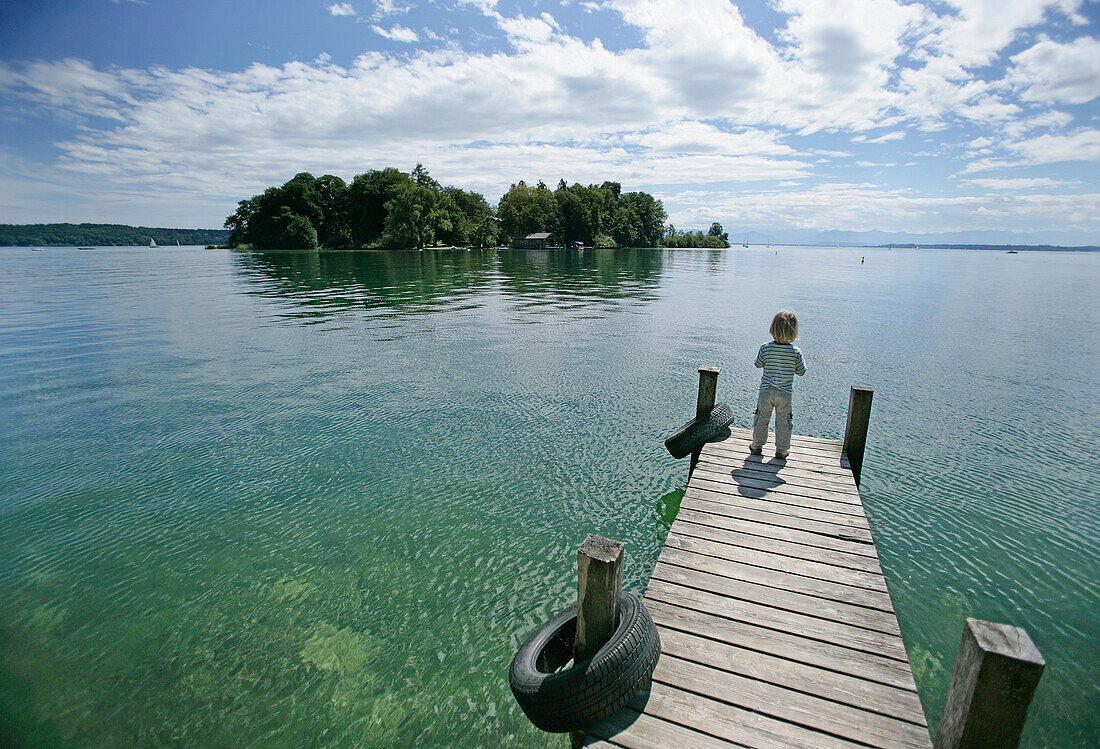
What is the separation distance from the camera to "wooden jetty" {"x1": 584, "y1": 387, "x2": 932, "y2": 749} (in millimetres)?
3344

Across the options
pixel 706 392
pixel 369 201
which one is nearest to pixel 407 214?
pixel 369 201

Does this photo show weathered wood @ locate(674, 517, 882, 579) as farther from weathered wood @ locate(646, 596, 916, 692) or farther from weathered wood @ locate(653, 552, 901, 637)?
weathered wood @ locate(646, 596, 916, 692)

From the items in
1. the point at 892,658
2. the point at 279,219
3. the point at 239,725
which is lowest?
the point at 239,725

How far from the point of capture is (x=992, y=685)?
8.16ft

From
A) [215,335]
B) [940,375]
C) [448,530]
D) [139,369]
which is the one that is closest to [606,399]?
[448,530]

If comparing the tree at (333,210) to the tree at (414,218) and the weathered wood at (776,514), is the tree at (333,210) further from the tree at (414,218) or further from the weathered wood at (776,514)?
the weathered wood at (776,514)

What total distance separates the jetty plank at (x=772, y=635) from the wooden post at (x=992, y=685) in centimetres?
73

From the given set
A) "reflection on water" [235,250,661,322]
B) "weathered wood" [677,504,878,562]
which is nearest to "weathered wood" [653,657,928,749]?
"weathered wood" [677,504,878,562]

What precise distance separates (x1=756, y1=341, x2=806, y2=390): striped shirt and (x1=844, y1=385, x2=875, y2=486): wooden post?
3.74 ft

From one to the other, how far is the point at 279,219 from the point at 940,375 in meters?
119

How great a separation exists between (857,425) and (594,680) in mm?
6048

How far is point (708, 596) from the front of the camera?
4566 mm

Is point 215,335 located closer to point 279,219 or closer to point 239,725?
point 239,725

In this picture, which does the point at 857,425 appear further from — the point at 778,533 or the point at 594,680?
the point at 594,680
